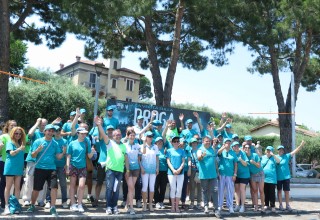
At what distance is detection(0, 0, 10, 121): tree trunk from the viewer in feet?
39.9

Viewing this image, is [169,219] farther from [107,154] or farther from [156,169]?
[107,154]

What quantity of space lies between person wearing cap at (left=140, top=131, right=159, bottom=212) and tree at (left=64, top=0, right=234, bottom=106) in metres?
5.14

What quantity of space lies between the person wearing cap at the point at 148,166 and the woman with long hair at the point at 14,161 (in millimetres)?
2691

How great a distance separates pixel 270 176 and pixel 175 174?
2987 millimetres

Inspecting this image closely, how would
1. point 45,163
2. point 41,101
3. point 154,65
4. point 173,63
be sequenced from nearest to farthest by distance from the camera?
point 45,163, point 173,63, point 154,65, point 41,101

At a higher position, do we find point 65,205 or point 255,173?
point 255,173

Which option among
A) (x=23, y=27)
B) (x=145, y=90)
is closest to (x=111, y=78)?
(x=145, y=90)

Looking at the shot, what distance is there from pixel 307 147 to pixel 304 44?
19.8 meters

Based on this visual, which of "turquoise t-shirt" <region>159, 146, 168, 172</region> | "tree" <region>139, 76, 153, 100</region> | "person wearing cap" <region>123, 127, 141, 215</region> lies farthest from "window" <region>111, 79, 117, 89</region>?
"person wearing cap" <region>123, 127, 141, 215</region>

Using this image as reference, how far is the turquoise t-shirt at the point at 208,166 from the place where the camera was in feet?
29.6

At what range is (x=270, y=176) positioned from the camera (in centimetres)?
1035

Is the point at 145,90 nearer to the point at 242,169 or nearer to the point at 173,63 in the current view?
the point at 173,63

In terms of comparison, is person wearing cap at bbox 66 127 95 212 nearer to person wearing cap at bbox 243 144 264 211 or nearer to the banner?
the banner

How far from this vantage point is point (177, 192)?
900 centimetres
